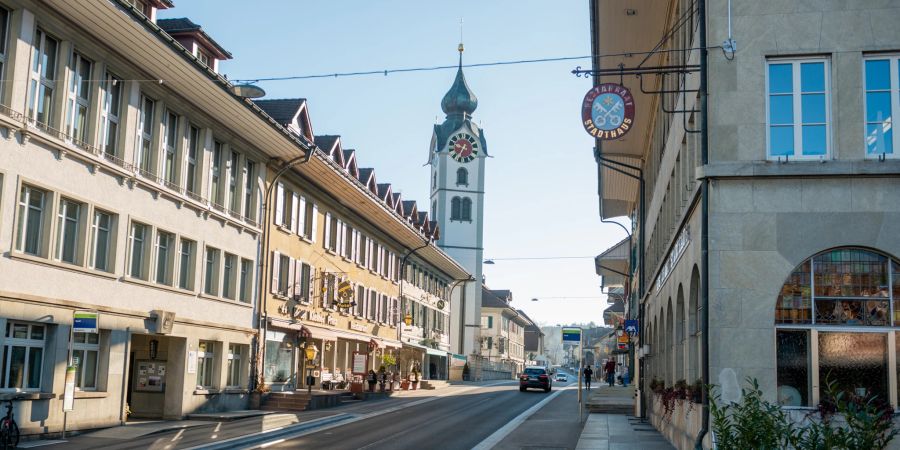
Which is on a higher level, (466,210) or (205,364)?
(466,210)

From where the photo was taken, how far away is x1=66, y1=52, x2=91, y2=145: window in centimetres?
2309

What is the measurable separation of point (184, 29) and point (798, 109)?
20.8 m

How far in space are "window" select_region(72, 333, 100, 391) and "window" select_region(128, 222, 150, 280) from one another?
8.27 feet

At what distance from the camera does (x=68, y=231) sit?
23.2m

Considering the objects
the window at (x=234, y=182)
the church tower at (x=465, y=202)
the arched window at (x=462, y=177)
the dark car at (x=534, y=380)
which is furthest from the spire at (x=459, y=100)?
the window at (x=234, y=182)

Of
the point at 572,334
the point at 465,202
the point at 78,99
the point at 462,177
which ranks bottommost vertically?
the point at 572,334

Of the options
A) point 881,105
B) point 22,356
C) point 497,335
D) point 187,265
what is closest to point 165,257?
point 187,265

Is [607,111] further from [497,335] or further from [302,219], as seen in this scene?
[497,335]

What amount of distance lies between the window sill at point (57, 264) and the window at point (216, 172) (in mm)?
7140

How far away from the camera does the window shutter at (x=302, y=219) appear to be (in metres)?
39.7

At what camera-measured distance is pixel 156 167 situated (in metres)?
27.5

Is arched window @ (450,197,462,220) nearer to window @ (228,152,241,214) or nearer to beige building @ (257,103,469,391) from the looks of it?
beige building @ (257,103,469,391)

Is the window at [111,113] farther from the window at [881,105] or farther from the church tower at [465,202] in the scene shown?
the church tower at [465,202]

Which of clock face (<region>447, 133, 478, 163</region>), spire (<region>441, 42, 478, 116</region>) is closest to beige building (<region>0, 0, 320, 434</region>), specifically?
clock face (<region>447, 133, 478, 163</region>)
